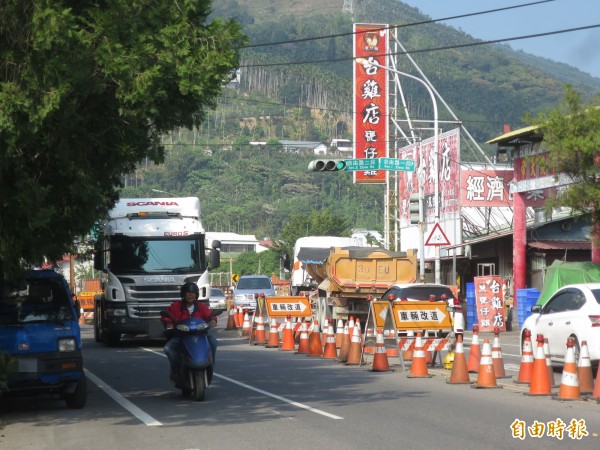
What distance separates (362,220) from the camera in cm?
18888

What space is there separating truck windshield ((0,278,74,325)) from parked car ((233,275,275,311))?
31771mm

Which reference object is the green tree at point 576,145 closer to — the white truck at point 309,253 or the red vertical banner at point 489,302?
the red vertical banner at point 489,302

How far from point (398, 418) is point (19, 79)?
19.5 feet

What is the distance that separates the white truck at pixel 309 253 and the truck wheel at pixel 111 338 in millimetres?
13578

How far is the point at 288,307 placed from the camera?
30547 millimetres

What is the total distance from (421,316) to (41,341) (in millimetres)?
8912

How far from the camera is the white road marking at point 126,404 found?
13.5 metres

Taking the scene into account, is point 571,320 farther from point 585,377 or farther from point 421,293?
point 421,293

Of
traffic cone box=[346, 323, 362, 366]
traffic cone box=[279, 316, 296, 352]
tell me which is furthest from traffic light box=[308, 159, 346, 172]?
traffic cone box=[346, 323, 362, 366]

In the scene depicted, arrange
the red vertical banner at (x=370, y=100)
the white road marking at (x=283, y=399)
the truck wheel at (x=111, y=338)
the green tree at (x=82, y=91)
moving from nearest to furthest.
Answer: the green tree at (x=82, y=91) < the white road marking at (x=283, y=399) < the truck wheel at (x=111, y=338) < the red vertical banner at (x=370, y=100)

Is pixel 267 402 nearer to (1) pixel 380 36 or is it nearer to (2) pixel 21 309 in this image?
(2) pixel 21 309

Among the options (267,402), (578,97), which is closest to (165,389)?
(267,402)

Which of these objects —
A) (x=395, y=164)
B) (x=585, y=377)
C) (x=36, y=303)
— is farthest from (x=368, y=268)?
(x=36, y=303)

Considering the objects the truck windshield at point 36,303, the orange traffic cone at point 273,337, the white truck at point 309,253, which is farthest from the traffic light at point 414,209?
the truck windshield at point 36,303
